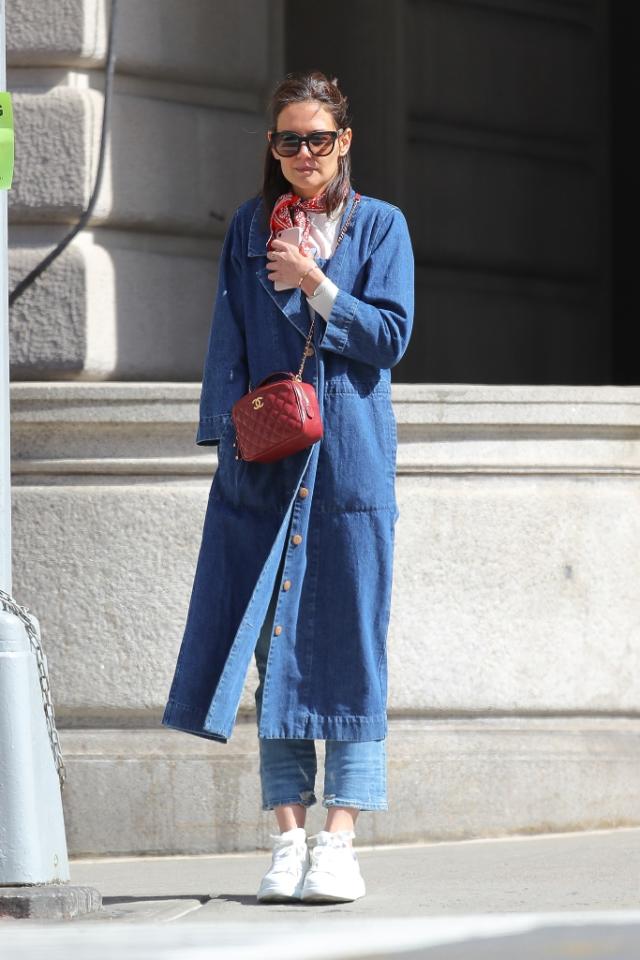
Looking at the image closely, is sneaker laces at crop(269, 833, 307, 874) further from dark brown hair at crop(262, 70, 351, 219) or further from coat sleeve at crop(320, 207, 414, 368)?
dark brown hair at crop(262, 70, 351, 219)

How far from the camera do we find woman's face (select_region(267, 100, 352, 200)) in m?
4.78

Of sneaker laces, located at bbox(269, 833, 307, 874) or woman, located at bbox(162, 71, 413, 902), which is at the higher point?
woman, located at bbox(162, 71, 413, 902)

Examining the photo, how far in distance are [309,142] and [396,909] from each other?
1.82 meters

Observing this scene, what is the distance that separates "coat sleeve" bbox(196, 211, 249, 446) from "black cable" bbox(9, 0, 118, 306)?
1.72 meters

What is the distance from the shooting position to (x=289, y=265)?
15.5ft

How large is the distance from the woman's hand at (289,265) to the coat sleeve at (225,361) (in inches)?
6.2

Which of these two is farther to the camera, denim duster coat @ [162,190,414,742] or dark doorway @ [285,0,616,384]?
dark doorway @ [285,0,616,384]

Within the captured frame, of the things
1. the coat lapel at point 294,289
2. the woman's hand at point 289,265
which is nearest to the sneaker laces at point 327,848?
the coat lapel at point 294,289

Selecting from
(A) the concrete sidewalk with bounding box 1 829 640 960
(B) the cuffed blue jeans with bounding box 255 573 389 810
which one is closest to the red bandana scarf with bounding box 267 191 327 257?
(B) the cuffed blue jeans with bounding box 255 573 389 810

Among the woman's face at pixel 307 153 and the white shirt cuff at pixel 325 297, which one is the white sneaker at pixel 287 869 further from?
the woman's face at pixel 307 153

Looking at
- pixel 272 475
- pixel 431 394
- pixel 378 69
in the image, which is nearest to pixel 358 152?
pixel 378 69

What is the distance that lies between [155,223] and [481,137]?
2.17 metres

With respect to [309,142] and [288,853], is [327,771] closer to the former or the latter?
[288,853]

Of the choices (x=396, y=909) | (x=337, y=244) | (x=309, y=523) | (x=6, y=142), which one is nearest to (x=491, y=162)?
(x=337, y=244)
